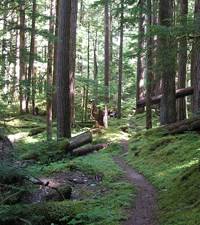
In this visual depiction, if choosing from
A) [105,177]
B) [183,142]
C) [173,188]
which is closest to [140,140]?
[183,142]

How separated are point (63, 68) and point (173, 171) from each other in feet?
22.1

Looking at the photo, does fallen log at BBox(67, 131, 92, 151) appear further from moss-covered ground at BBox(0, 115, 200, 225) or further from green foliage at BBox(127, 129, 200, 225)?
green foliage at BBox(127, 129, 200, 225)

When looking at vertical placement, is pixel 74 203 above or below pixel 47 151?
below

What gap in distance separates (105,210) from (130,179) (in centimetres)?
255

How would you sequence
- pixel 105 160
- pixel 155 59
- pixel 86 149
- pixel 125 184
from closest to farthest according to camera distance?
1. pixel 125 184
2. pixel 105 160
3. pixel 86 149
4. pixel 155 59

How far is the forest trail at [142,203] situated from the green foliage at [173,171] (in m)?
0.16

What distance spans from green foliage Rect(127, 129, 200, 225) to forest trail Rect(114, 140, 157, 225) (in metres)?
0.16

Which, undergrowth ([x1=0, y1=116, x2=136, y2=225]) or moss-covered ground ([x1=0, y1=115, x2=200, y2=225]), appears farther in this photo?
moss-covered ground ([x1=0, y1=115, x2=200, y2=225])

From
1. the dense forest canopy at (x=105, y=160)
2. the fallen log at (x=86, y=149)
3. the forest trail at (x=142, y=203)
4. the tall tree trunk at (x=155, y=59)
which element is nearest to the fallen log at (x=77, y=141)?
the dense forest canopy at (x=105, y=160)

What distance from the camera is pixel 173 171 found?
785 cm

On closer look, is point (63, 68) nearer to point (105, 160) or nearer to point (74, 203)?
point (105, 160)

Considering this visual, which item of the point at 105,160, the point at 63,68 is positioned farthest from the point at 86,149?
the point at 63,68

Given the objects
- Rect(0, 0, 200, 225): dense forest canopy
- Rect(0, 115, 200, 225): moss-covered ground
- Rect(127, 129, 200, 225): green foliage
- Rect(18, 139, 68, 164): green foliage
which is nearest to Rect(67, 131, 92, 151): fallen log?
Rect(0, 0, 200, 225): dense forest canopy

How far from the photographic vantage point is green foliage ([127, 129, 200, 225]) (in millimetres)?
5297
